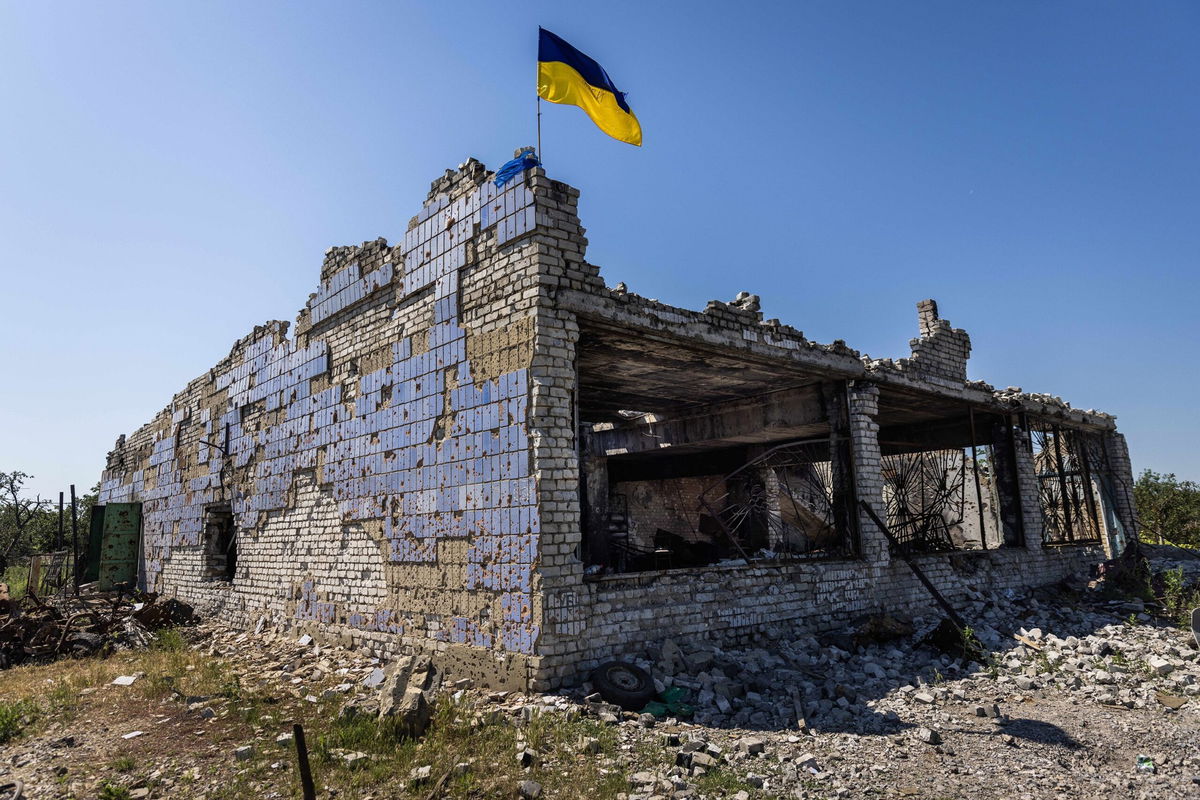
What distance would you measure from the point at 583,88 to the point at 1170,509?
25.2 meters

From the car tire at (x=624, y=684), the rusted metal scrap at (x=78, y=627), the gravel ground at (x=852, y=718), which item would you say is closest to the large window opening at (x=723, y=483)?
the gravel ground at (x=852, y=718)

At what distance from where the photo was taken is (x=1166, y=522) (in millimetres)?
22328

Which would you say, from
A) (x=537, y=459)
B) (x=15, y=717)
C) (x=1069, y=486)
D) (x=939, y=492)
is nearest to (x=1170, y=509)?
(x=1069, y=486)

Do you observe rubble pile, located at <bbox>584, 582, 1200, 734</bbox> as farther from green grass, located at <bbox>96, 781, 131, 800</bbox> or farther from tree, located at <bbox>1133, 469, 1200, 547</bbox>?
tree, located at <bbox>1133, 469, 1200, 547</bbox>

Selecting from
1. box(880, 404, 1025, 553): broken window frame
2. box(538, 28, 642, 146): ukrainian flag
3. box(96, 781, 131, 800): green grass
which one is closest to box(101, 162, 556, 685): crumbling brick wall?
box(538, 28, 642, 146): ukrainian flag

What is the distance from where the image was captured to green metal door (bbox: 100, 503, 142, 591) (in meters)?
15.5

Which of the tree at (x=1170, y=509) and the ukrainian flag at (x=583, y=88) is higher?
the ukrainian flag at (x=583, y=88)

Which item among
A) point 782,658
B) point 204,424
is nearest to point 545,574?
point 782,658

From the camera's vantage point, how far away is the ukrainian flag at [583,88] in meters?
7.82

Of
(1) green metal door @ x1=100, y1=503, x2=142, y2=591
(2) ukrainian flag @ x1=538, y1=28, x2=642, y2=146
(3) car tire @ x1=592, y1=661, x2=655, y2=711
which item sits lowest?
(3) car tire @ x1=592, y1=661, x2=655, y2=711

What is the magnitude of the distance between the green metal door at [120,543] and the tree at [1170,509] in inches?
1026

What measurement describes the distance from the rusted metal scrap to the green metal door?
322 cm

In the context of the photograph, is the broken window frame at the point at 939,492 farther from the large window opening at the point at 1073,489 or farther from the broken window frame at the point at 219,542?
the broken window frame at the point at 219,542

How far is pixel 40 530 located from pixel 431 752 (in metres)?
32.3
